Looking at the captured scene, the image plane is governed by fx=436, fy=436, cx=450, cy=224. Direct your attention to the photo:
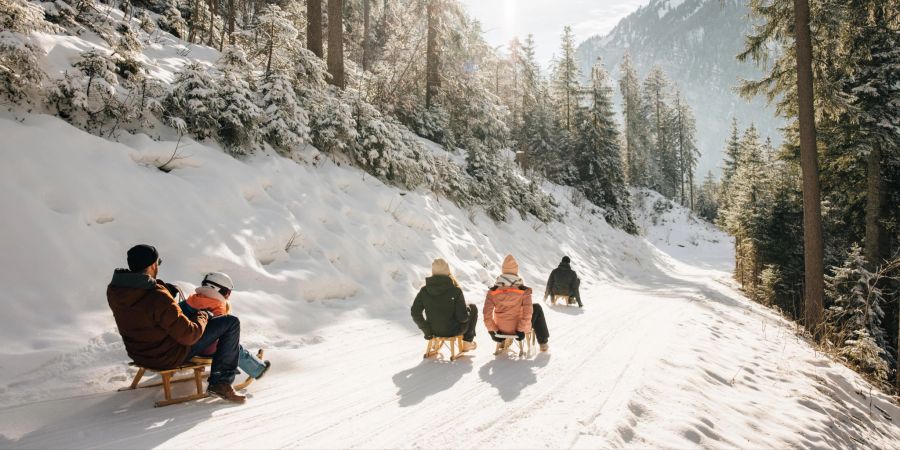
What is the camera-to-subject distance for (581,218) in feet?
82.5

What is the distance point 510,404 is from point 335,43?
11.8 meters

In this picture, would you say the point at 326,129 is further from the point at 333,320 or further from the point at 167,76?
the point at 333,320

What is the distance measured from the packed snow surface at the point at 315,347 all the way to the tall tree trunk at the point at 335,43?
12.7 ft

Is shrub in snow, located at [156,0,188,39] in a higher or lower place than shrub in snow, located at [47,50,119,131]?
higher

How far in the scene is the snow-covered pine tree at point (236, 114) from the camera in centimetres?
869

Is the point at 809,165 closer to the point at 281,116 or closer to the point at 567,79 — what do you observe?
the point at 281,116

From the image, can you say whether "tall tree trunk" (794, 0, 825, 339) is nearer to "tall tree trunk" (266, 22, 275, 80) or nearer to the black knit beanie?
"tall tree trunk" (266, 22, 275, 80)

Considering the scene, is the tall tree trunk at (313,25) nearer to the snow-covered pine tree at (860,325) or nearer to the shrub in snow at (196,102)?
the shrub in snow at (196,102)

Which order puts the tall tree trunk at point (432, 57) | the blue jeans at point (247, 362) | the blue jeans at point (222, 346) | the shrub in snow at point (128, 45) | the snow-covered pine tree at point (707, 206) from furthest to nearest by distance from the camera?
the snow-covered pine tree at point (707, 206), the tall tree trunk at point (432, 57), the shrub in snow at point (128, 45), the blue jeans at point (247, 362), the blue jeans at point (222, 346)

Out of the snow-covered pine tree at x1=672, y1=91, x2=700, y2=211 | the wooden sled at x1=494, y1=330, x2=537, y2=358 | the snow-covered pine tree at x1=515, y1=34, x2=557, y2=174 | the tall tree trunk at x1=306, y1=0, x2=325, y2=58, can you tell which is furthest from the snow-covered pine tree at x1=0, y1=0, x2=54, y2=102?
the snow-covered pine tree at x1=672, y1=91, x2=700, y2=211

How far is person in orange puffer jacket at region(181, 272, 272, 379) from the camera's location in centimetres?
448

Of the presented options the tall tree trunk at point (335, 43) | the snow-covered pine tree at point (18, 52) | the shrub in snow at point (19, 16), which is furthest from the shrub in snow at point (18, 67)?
the tall tree trunk at point (335, 43)

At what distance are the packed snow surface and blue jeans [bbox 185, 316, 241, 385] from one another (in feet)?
1.01

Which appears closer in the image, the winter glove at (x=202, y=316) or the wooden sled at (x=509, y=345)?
the winter glove at (x=202, y=316)
